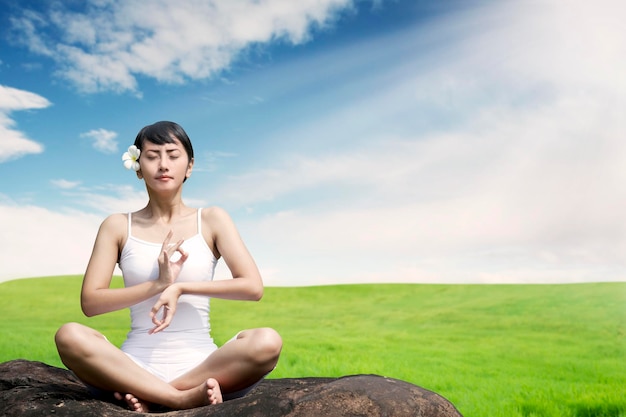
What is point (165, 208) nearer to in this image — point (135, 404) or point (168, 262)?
point (168, 262)

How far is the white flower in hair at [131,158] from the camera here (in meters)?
3.86

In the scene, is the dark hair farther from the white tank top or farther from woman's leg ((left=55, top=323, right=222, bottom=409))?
woman's leg ((left=55, top=323, right=222, bottom=409))

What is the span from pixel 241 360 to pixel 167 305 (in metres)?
0.50

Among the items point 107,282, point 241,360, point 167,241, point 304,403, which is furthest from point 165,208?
point 304,403

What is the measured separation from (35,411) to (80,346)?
1.28 feet

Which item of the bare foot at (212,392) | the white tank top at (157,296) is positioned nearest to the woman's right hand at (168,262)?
the white tank top at (157,296)

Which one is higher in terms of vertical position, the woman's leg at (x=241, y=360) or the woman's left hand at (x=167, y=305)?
the woman's left hand at (x=167, y=305)

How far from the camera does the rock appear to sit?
9.15 feet

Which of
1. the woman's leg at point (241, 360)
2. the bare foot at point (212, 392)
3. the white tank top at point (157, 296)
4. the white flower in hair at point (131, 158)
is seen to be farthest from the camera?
the white flower in hair at point (131, 158)

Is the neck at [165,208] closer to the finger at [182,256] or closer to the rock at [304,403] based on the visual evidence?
the finger at [182,256]

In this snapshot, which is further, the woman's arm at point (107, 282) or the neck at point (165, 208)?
the neck at point (165, 208)

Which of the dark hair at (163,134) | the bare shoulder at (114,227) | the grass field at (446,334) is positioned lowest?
the grass field at (446,334)

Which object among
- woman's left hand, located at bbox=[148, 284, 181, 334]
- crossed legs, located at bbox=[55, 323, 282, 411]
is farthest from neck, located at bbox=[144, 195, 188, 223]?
crossed legs, located at bbox=[55, 323, 282, 411]

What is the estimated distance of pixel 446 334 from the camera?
11367 mm
